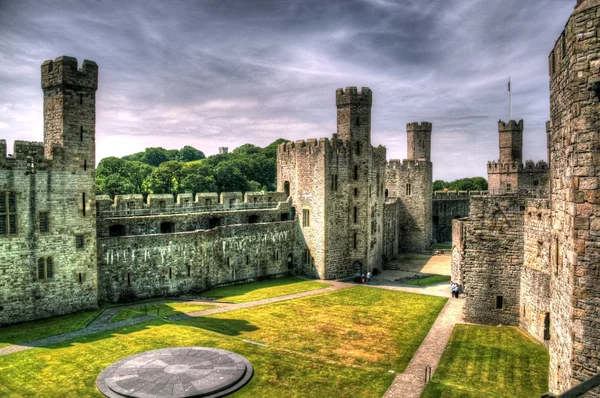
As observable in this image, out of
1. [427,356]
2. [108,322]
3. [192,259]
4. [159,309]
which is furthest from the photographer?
[192,259]

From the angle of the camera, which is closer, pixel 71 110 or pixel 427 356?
pixel 427 356

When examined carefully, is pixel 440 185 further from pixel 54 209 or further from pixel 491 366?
pixel 54 209

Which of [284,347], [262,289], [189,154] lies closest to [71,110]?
[262,289]

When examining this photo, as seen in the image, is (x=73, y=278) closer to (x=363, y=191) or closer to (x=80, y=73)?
(x=80, y=73)

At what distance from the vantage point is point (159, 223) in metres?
29.9

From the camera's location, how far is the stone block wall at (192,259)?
26.7m

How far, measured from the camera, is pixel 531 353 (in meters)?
18.6

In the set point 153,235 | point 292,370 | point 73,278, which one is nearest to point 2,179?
point 73,278

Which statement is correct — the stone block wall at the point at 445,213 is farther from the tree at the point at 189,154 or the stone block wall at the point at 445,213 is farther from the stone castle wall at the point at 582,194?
the tree at the point at 189,154

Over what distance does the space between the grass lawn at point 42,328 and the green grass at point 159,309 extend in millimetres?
1475

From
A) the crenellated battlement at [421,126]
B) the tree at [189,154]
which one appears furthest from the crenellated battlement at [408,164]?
the tree at [189,154]

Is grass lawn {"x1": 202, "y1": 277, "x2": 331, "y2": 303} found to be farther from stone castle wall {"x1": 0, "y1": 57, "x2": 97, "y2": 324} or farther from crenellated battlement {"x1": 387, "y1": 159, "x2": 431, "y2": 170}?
crenellated battlement {"x1": 387, "y1": 159, "x2": 431, "y2": 170}

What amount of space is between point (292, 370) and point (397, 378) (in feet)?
12.8

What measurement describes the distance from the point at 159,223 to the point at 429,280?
789 inches
